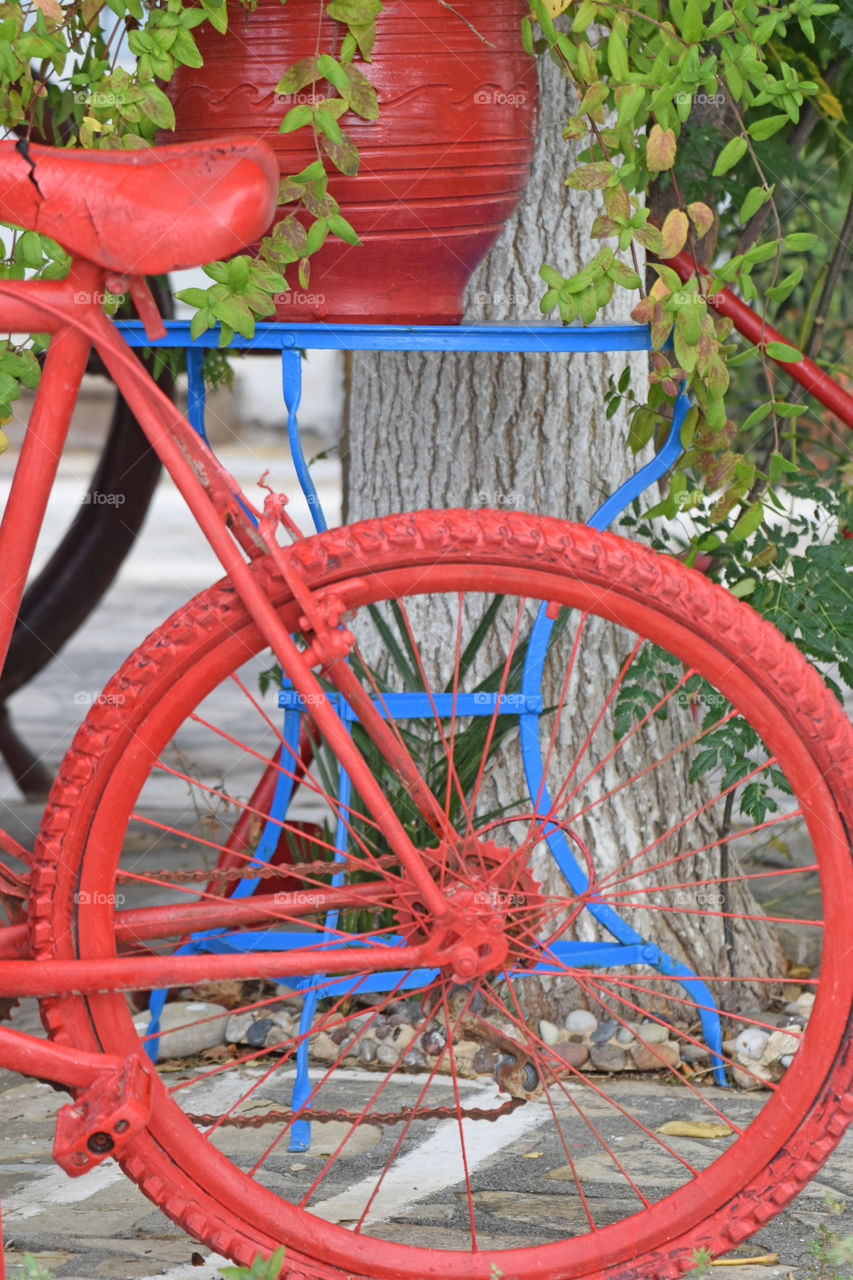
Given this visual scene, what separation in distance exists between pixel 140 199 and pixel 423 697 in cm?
85

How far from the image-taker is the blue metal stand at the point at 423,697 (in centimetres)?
163

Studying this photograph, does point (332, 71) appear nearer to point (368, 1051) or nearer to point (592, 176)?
point (592, 176)

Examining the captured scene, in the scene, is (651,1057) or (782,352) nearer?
(782,352)

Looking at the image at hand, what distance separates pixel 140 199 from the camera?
130 cm

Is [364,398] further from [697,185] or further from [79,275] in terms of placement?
[79,275]

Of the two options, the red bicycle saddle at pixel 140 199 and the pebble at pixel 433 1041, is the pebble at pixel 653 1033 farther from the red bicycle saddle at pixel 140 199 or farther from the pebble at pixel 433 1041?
the red bicycle saddle at pixel 140 199

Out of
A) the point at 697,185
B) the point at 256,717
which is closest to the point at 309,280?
the point at 697,185

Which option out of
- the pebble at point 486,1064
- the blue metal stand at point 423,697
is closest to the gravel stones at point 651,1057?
the blue metal stand at point 423,697

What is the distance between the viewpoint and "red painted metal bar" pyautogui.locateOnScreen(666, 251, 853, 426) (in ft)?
6.01

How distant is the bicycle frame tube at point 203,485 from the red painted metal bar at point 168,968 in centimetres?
3

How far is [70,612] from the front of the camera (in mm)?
3434

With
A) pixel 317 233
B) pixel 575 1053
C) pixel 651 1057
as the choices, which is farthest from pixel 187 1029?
pixel 317 233

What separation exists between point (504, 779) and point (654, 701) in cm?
32

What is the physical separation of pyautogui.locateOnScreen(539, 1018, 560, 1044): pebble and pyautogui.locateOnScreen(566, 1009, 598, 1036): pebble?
0.02 metres
